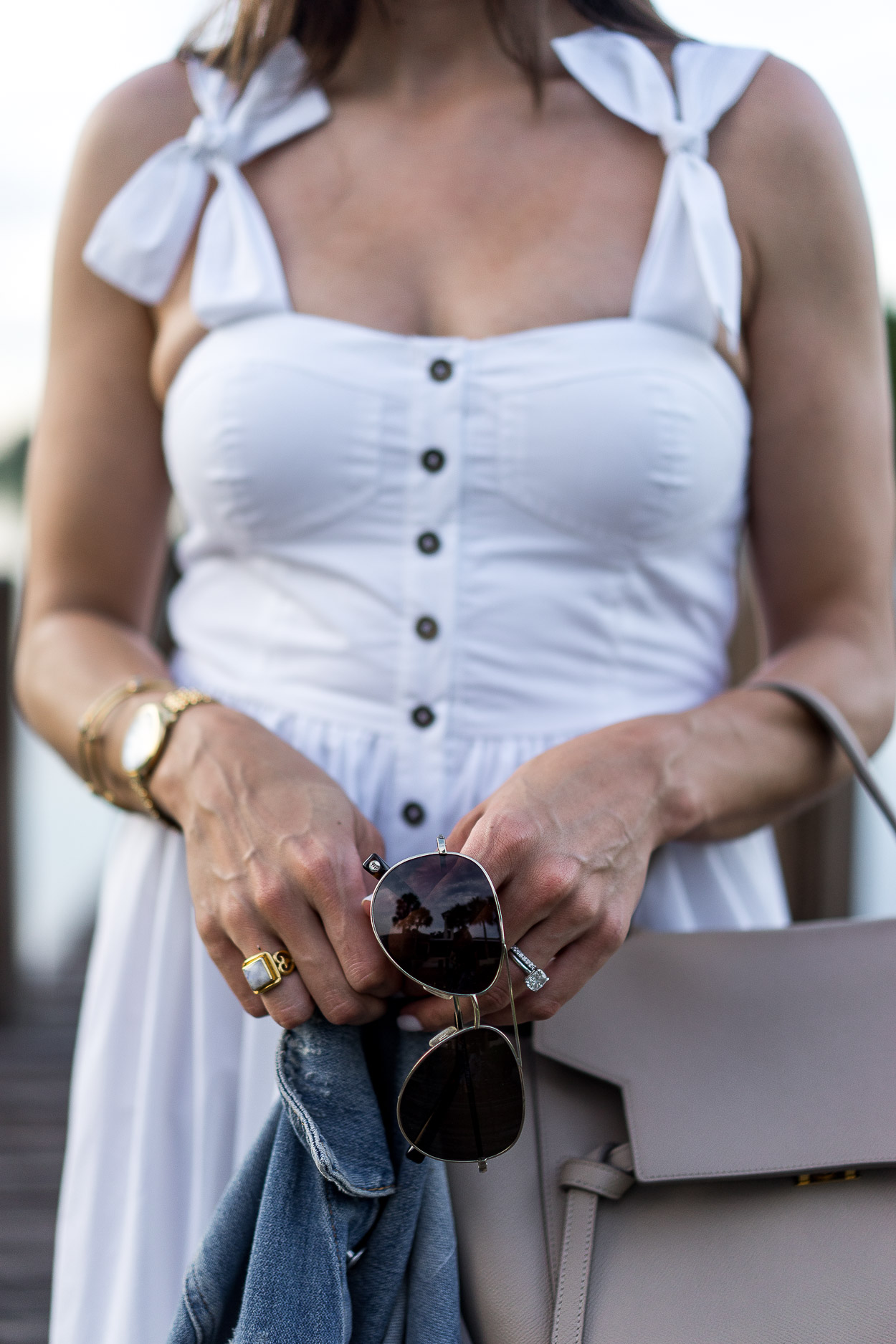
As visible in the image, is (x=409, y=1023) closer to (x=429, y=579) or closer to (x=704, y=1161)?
(x=704, y=1161)

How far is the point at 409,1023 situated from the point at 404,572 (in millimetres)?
454

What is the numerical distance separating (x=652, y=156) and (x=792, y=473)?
1.22 feet

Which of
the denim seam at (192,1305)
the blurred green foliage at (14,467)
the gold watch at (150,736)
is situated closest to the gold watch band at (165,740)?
the gold watch at (150,736)

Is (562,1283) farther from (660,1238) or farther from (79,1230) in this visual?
(79,1230)

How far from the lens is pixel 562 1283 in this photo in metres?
0.79

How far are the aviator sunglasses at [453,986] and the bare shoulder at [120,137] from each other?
92 cm

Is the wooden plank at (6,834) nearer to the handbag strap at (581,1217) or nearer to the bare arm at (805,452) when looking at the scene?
the bare arm at (805,452)

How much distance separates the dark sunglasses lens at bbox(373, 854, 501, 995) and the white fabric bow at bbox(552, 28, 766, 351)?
0.65 m

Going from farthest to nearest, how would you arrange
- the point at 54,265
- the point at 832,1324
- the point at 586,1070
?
1. the point at 54,265
2. the point at 586,1070
3. the point at 832,1324

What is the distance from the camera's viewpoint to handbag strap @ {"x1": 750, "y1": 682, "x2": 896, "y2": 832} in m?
1.04

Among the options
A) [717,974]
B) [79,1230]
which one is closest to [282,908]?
[717,974]

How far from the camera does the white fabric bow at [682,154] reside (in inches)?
43.2

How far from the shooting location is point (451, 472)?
1.09 m

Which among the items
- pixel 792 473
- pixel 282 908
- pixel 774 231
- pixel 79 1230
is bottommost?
pixel 79 1230
